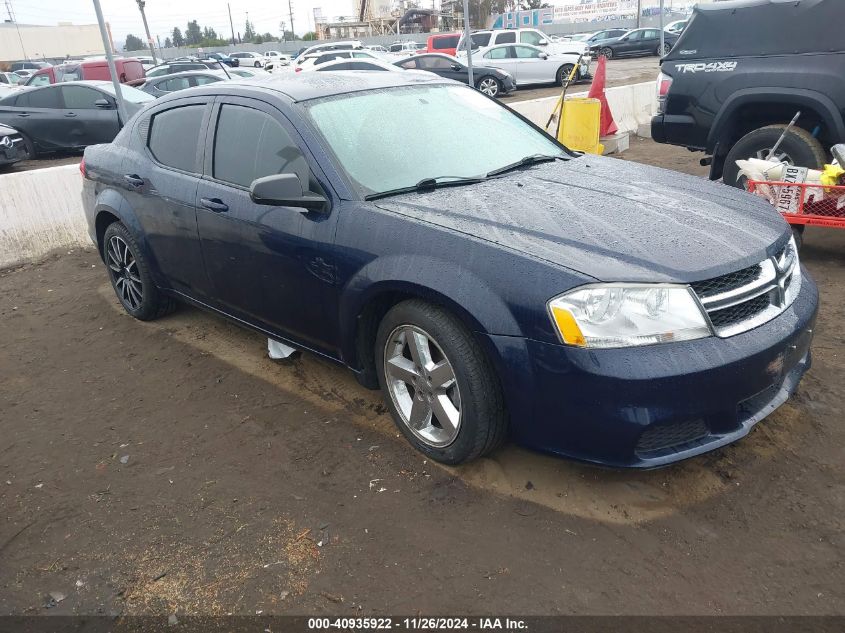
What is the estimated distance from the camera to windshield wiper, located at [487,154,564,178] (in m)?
3.63

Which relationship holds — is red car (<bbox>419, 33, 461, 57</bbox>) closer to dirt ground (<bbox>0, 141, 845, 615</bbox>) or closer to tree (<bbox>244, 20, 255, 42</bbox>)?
dirt ground (<bbox>0, 141, 845, 615</bbox>)

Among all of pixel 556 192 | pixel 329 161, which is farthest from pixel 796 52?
pixel 329 161

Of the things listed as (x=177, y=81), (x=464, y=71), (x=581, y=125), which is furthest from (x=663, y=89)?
(x=464, y=71)

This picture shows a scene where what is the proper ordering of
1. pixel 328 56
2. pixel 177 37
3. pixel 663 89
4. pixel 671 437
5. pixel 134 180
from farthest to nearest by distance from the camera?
pixel 177 37
pixel 328 56
pixel 663 89
pixel 134 180
pixel 671 437

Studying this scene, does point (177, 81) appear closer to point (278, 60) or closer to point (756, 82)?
point (756, 82)

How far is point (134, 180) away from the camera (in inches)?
180

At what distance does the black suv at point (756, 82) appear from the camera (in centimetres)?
570

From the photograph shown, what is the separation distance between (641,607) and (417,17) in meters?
70.0

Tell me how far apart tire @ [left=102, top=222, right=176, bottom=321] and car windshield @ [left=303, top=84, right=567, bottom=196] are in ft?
6.63

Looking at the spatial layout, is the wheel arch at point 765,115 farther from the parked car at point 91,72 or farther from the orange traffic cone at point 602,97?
the parked car at point 91,72

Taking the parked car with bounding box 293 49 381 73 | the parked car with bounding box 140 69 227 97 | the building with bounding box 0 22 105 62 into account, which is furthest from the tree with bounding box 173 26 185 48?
the parked car with bounding box 140 69 227 97

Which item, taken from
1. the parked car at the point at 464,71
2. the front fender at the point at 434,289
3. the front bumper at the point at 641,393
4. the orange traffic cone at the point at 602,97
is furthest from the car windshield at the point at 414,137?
the parked car at the point at 464,71

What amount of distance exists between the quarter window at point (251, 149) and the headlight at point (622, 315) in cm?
156

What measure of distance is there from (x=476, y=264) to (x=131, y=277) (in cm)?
335
